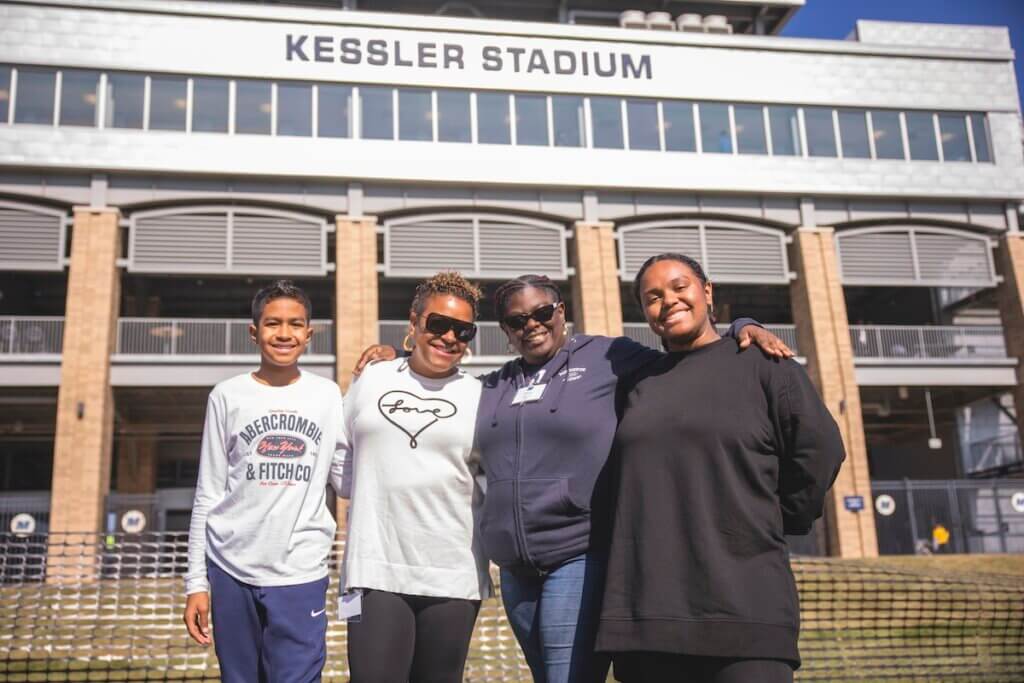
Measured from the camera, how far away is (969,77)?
26.0 m

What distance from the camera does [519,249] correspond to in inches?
936

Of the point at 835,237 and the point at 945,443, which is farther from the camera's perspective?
the point at 945,443

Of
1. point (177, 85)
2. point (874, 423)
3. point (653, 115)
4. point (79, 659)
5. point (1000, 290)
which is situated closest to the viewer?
point (79, 659)

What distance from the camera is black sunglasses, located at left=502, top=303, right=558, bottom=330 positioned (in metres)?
3.64

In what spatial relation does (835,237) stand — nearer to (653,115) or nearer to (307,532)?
(653,115)

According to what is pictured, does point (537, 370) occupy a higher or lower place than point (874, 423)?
lower

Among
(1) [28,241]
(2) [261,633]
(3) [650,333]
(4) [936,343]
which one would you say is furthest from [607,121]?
(2) [261,633]

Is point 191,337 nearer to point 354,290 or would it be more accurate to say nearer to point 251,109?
point 354,290

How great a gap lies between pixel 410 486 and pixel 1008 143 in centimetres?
2724

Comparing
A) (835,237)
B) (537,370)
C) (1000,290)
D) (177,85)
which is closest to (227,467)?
(537,370)

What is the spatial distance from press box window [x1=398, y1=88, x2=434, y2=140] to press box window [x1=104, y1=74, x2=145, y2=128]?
6.39 m

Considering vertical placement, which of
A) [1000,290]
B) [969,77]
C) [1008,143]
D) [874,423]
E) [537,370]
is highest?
[969,77]

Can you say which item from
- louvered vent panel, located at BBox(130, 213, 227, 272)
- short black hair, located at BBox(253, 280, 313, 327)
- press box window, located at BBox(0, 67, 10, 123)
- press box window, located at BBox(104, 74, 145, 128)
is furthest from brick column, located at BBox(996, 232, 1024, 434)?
press box window, located at BBox(0, 67, 10, 123)

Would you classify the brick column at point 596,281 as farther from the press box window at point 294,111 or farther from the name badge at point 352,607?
the name badge at point 352,607
